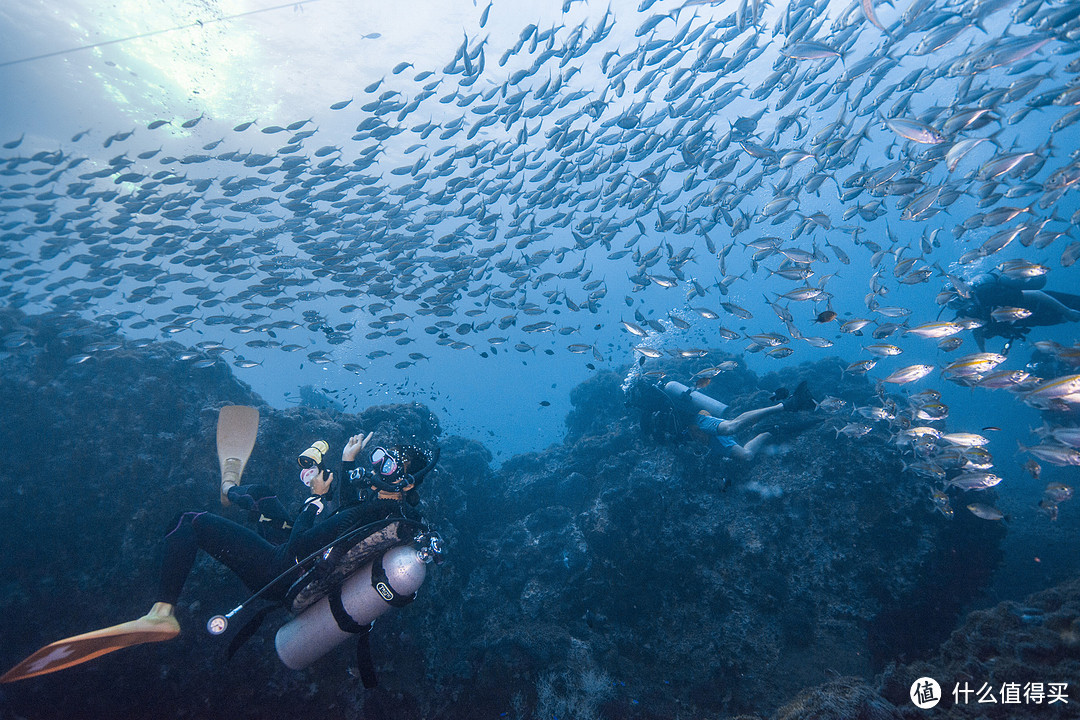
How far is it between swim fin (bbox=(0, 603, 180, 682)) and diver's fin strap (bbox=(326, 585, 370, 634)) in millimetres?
1439

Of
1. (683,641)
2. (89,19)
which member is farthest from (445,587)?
(89,19)

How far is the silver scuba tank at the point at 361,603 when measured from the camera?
11.7 ft

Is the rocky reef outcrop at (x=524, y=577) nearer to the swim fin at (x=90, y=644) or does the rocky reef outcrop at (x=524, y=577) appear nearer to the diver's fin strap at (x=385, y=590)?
the swim fin at (x=90, y=644)

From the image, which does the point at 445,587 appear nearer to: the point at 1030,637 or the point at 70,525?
the point at 70,525

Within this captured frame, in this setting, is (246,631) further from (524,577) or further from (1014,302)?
(1014,302)

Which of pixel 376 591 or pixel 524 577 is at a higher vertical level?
pixel 376 591

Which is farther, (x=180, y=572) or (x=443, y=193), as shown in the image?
(x=443, y=193)

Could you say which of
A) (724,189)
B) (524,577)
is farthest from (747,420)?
(524,577)

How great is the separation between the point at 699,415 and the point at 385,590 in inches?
304

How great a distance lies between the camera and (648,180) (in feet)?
34.8

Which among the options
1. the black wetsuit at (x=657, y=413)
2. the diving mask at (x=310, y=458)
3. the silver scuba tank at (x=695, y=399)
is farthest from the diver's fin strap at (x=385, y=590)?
the silver scuba tank at (x=695, y=399)

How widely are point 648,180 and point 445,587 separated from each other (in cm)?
1093

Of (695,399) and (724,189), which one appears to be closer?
(724,189)

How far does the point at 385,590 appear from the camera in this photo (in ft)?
11.7
